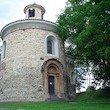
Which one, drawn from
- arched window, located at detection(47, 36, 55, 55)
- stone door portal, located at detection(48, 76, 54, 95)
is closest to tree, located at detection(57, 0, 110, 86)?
arched window, located at detection(47, 36, 55, 55)

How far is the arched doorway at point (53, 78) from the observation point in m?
21.7

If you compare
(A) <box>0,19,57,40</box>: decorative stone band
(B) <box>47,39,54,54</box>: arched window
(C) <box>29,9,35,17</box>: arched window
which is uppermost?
(C) <box>29,9,35,17</box>: arched window

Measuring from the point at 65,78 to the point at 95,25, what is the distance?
26.4ft

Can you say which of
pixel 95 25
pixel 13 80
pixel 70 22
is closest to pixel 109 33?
pixel 95 25

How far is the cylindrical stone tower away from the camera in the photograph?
68.6 ft

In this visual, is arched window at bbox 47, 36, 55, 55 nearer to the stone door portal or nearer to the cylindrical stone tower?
the cylindrical stone tower

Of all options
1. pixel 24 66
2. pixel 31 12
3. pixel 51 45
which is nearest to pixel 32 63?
pixel 24 66

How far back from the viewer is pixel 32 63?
2150 cm

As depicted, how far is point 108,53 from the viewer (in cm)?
1592

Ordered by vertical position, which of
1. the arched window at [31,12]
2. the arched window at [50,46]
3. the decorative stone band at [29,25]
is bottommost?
the arched window at [50,46]

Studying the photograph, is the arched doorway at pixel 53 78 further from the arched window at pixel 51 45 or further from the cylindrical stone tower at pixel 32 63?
the arched window at pixel 51 45

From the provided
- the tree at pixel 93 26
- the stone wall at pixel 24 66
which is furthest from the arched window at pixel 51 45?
the tree at pixel 93 26

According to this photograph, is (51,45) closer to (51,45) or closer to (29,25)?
(51,45)

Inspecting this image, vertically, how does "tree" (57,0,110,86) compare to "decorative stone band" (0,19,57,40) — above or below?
below
